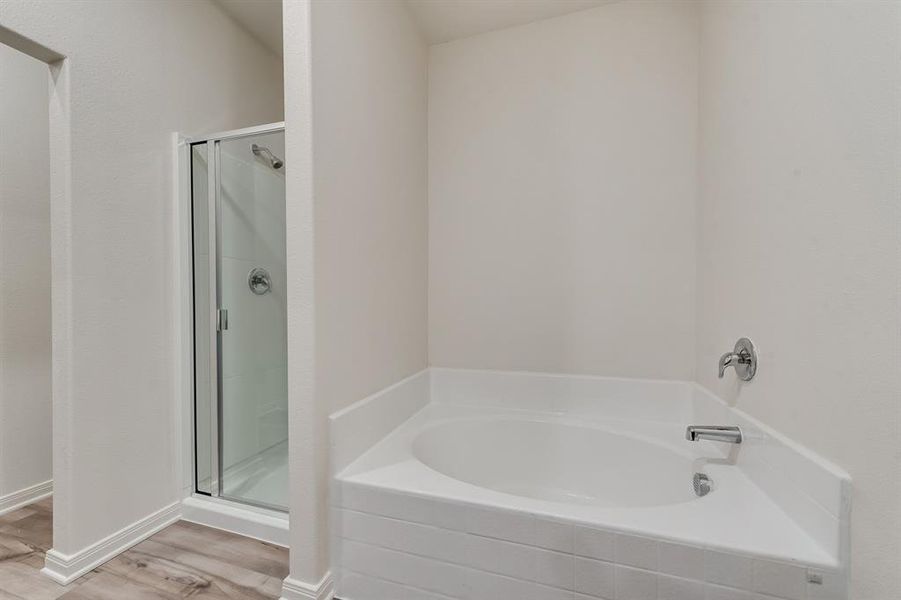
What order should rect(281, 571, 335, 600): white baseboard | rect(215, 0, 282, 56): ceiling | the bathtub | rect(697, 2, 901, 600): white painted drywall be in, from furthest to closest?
rect(215, 0, 282, 56): ceiling → rect(281, 571, 335, 600): white baseboard → the bathtub → rect(697, 2, 901, 600): white painted drywall

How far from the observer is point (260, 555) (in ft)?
4.95

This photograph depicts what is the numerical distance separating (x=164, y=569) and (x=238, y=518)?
274mm

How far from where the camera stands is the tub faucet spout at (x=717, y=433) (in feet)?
4.30

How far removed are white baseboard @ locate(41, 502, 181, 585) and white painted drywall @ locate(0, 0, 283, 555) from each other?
28 mm

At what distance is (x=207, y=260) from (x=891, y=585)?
2369mm

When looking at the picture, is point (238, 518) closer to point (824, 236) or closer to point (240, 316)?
point (240, 316)

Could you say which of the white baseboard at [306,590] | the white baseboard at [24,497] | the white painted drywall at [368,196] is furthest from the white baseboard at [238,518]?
the white baseboard at [24,497]

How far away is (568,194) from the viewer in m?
1.98

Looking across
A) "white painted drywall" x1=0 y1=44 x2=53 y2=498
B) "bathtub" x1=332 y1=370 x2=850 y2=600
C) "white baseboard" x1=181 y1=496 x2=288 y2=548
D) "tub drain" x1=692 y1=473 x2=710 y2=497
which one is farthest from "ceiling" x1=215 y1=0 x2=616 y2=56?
"white baseboard" x1=181 y1=496 x2=288 y2=548

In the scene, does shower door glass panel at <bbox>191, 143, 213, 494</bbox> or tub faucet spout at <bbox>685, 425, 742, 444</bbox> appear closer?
tub faucet spout at <bbox>685, 425, 742, 444</bbox>

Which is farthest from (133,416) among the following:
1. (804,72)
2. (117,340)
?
(804,72)

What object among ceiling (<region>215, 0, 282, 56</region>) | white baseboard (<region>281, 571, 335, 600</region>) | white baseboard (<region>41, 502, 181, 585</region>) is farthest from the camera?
ceiling (<region>215, 0, 282, 56</region>)

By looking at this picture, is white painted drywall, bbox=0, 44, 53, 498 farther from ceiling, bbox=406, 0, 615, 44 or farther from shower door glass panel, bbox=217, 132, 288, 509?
ceiling, bbox=406, 0, 615, 44

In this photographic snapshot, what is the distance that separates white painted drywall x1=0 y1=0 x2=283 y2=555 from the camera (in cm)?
138
